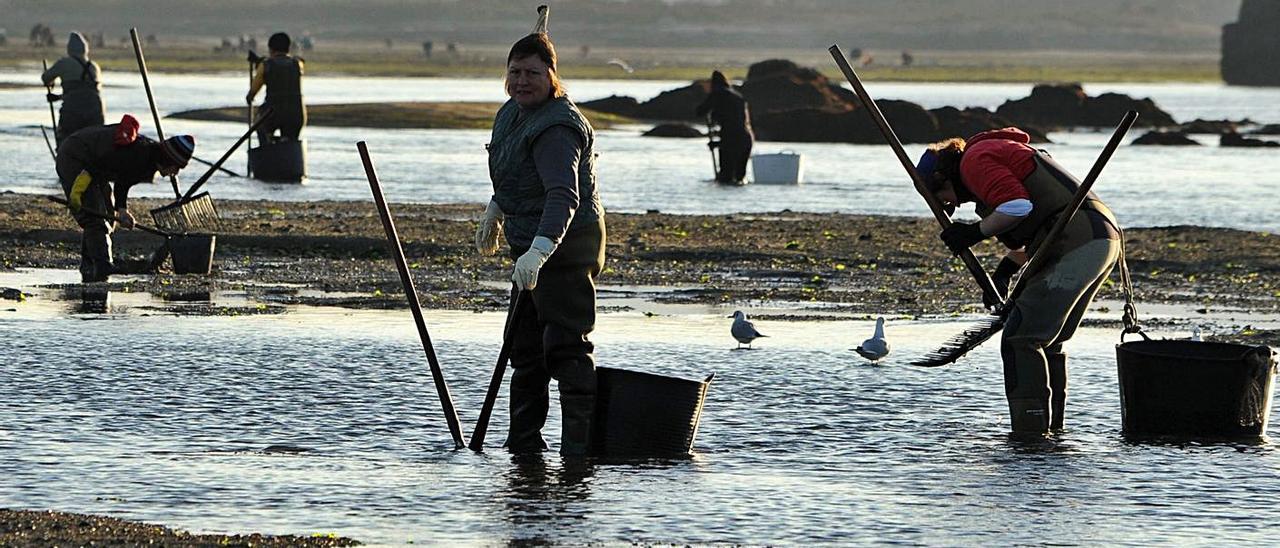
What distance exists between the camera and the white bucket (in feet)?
91.8

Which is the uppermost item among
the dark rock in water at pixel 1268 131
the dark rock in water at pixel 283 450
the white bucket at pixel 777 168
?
the dark rock in water at pixel 1268 131

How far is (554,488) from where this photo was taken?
7.99 m

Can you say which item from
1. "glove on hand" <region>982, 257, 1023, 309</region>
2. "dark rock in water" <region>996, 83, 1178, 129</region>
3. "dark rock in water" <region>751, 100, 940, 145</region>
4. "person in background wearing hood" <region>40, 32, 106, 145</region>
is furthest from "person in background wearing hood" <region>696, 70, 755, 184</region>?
"dark rock in water" <region>996, 83, 1178, 129</region>

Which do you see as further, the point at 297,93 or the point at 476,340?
the point at 297,93

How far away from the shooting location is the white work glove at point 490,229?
8.62m

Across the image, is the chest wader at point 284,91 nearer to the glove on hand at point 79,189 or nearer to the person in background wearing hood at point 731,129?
the person in background wearing hood at point 731,129

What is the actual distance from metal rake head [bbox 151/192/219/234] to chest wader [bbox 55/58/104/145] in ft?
12.8

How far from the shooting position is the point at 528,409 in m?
8.72

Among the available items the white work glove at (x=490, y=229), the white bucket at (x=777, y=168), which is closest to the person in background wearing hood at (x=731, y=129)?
the white bucket at (x=777, y=168)

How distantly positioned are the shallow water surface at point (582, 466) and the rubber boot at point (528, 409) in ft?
0.51

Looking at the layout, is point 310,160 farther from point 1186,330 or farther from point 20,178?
point 1186,330

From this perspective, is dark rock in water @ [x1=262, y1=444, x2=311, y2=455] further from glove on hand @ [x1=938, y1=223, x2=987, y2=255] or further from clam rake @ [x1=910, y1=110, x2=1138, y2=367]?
glove on hand @ [x1=938, y1=223, x2=987, y2=255]

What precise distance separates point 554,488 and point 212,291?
266 inches

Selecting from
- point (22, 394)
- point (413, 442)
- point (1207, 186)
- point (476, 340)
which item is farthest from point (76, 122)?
point (1207, 186)
